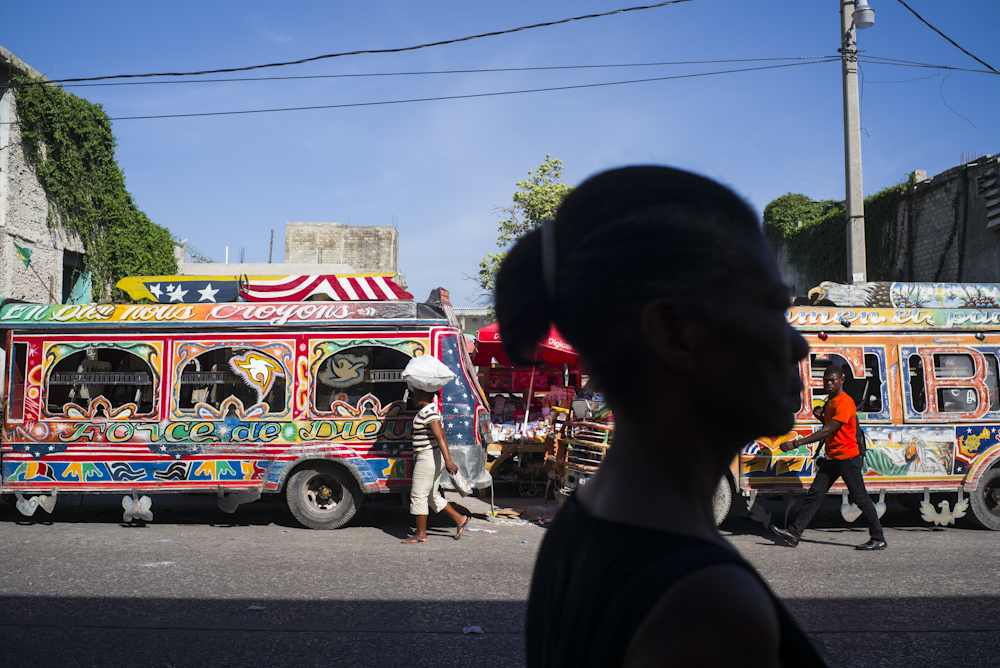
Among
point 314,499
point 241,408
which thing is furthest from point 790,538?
point 241,408

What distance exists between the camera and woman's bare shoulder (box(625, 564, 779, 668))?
0.77m

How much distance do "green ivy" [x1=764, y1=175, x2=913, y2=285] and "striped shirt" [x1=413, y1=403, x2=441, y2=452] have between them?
13.7 m

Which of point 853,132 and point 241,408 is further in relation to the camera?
point 853,132

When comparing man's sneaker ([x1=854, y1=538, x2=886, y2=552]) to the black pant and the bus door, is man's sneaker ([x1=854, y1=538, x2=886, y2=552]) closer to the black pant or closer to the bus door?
the black pant

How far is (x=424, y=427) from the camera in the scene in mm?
7594

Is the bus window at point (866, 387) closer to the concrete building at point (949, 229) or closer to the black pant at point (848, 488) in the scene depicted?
the black pant at point (848, 488)

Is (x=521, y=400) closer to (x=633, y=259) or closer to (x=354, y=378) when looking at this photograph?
(x=354, y=378)

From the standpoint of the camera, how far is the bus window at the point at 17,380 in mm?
8492

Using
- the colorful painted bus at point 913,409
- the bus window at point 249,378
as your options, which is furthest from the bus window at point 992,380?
the bus window at point 249,378

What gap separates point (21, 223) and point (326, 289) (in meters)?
8.93

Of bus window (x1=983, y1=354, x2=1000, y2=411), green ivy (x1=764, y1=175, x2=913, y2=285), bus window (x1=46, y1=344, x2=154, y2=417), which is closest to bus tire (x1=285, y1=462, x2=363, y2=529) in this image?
bus window (x1=46, y1=344, x2=154, y2=417)

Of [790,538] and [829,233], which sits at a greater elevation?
[829,233]

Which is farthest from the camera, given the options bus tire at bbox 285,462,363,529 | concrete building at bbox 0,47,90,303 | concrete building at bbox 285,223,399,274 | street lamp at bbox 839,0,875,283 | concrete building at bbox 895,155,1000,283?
concrete building at bbox 285,223,399,274

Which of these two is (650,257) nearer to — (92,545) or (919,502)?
(92,545)
